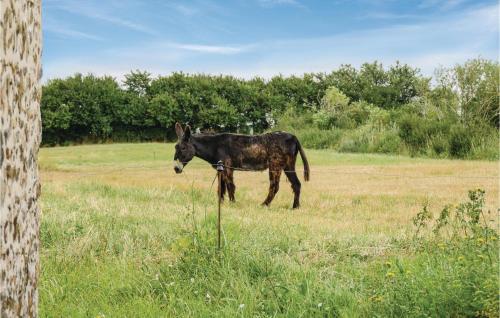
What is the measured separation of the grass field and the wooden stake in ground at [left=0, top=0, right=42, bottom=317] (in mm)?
1343

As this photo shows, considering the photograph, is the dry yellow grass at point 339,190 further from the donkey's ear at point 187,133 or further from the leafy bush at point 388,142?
the leafy bush at point 388,142

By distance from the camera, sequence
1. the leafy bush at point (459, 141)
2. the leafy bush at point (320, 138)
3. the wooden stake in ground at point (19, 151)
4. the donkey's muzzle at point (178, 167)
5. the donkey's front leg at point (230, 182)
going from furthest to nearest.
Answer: the leafy bush at point (320, 138) < the leafy bush at point (459, 141) < the donkey's front leg at point (230, 182) < the donkey's muzzle at point (178, 167) < the wooden stake in ground at point (19, 151)

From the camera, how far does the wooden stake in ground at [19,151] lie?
259 centimetres

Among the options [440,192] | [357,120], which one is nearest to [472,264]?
[440,192]

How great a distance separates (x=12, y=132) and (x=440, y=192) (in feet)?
31.6

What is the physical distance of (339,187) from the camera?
11.6 meters

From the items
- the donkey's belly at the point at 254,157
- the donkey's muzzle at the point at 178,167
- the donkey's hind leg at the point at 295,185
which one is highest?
the donkey's belly at the point at 254,157

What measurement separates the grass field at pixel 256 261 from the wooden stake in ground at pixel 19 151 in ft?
4.40

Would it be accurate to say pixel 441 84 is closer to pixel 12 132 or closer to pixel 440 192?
pixel 440 192

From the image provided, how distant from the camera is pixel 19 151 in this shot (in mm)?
2660

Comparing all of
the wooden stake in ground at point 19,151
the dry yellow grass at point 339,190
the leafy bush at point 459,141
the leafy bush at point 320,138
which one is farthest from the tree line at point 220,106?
the wooden stake in ground at point 19,151

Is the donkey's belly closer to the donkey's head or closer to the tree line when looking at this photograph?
the donkey's head

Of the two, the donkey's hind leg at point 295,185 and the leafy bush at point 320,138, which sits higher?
the leafy bush at point 320,138

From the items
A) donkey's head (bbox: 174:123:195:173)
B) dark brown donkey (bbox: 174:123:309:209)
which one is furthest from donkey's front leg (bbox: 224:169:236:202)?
donkey's head (bbox: 174:123:195:173)
